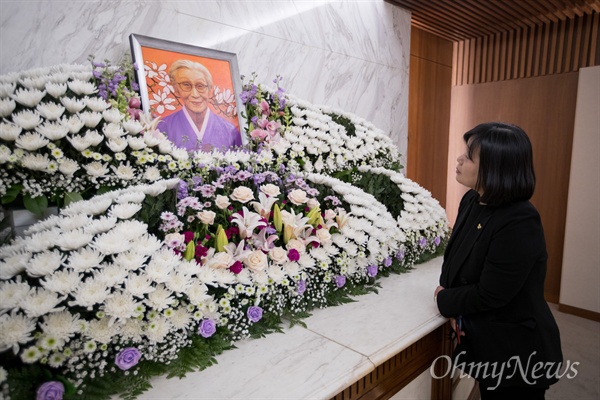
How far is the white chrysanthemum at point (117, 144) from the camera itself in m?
1.46

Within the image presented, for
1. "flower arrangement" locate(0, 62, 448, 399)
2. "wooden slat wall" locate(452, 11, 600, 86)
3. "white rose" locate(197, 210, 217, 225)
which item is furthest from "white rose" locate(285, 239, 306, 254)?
"wooden slat wall" locate(452, 11, 600, 86)

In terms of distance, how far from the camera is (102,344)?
3.26ft

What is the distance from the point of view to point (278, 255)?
1400 mm

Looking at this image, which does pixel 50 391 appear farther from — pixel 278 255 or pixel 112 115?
pixel 112 115

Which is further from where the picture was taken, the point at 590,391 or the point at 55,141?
the point at 590,391

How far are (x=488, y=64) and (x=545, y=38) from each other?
696mm

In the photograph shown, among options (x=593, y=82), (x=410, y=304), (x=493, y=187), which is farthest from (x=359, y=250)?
(x=593, y=82)

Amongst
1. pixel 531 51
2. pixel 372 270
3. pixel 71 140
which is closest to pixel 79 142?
pixel 71 140

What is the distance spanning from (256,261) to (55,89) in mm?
1058

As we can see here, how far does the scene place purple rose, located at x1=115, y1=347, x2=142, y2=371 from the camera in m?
1.00

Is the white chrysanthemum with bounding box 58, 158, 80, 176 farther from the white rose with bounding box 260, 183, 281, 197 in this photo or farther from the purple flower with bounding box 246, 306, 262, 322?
the purple flower with bounding box 246, 306, 262, 322

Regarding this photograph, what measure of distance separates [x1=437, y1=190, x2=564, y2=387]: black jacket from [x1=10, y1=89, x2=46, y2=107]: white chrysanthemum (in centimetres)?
180

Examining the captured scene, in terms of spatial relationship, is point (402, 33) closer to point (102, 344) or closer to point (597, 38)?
point (597, 38)

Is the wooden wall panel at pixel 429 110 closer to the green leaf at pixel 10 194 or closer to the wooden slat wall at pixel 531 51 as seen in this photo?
the wooden slat wall at pixel 531 51
